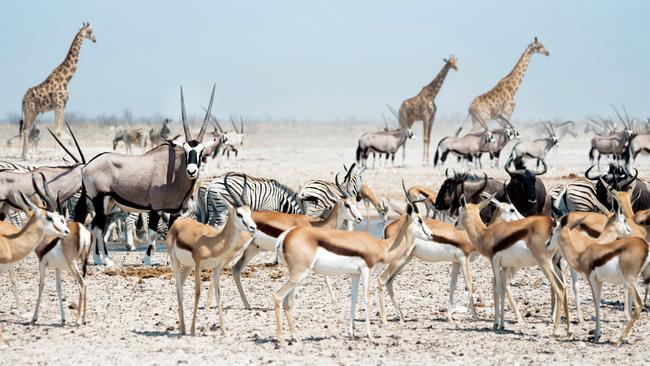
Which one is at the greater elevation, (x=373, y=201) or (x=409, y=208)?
(x=409, y=208)

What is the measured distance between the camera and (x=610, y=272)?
28.3 feet

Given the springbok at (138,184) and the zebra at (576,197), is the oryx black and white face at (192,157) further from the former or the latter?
the zebra at (576,197)

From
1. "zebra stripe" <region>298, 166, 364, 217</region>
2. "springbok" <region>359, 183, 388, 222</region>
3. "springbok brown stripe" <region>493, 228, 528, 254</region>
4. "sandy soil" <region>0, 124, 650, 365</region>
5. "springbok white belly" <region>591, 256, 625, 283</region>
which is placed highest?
"springbok brown stripe" <region>493, 228, 528, 254</region>

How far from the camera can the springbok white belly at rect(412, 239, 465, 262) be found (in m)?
10.0

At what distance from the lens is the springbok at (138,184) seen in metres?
13.8

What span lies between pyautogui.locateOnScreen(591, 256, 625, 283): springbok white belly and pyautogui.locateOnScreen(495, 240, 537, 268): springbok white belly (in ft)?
2.23

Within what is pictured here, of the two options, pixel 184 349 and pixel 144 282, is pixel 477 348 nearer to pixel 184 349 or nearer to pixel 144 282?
pixel 184 349

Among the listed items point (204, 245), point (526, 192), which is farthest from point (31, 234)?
point (526, 192)

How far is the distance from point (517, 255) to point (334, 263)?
5.43 feet

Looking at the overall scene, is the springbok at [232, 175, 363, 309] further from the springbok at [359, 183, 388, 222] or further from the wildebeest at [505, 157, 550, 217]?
the springbok at [359, 183, 388, 222]

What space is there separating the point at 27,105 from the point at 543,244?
23.6 meters

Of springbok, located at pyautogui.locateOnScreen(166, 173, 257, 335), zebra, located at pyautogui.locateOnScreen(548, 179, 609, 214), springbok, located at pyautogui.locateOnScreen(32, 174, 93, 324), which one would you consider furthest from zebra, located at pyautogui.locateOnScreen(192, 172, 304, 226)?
springbok, located at pyautogui.locateOnScreen(166, 173, 257, 335)

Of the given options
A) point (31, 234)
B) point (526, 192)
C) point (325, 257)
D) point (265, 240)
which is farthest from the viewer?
point (526, 192)

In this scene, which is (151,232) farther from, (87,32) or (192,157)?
(87,32)
